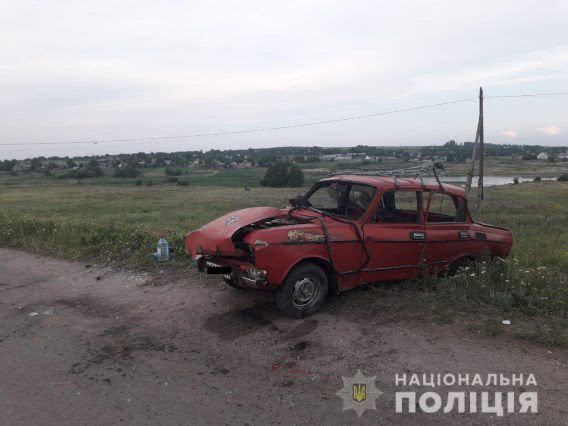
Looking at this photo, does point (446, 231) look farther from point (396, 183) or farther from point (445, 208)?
point (396, 183)

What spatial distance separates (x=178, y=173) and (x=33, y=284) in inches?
2987

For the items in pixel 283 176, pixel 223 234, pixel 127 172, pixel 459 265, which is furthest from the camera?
pixel 127 172

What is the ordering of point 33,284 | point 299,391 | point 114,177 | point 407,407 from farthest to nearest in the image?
point 114,177, point 33,284, point 299,391, point 407,407

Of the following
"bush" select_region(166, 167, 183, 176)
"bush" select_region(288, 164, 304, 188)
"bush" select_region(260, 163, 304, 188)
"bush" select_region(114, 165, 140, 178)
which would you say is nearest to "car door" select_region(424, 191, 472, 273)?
"bush" select_region(260, 163, 304, 188)

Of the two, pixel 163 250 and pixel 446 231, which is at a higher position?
pixel 446 231

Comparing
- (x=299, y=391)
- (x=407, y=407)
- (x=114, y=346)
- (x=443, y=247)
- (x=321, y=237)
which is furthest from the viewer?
(x=443, y=247)

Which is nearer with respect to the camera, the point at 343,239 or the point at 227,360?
the point at 227,360

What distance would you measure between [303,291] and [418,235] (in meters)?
1.73

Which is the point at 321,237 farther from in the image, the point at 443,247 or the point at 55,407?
the point at 55,407

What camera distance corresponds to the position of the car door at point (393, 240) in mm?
5832

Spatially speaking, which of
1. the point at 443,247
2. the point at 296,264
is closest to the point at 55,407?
the point at 296,264

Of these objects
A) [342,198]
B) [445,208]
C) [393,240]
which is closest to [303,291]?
[393,240]

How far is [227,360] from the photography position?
462 cm

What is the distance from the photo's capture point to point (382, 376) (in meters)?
4.14
